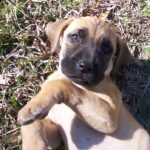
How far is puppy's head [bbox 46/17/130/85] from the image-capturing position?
495 centimetres

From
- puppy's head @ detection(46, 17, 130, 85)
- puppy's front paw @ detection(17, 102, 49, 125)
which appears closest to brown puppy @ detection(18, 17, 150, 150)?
puppy's head @ detection(46, 17, 130, 85)

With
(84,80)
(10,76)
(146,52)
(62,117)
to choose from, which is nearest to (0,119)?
(10,76)

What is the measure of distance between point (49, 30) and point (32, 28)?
0.81 m

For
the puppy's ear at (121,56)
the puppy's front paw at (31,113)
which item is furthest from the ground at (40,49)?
the puppy's front paw at (31,113)

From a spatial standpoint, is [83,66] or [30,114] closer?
[30,114]

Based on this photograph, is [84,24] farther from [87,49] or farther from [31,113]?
[31,113]

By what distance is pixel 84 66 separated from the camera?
4.86 metres

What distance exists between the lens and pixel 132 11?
6.44 meters

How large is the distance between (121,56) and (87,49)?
72cm

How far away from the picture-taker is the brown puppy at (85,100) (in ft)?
15.8

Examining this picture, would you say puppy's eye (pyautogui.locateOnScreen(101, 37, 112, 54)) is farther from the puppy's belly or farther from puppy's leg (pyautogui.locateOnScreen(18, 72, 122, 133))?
the puppy's belly

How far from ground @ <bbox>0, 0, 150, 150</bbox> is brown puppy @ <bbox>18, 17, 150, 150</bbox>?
2.10 ft

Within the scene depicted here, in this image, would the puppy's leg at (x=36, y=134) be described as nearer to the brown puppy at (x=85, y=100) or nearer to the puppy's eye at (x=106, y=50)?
the brown puppy at (x=85, y=100)

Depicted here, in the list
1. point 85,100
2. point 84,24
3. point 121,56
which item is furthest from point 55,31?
point 85,100
